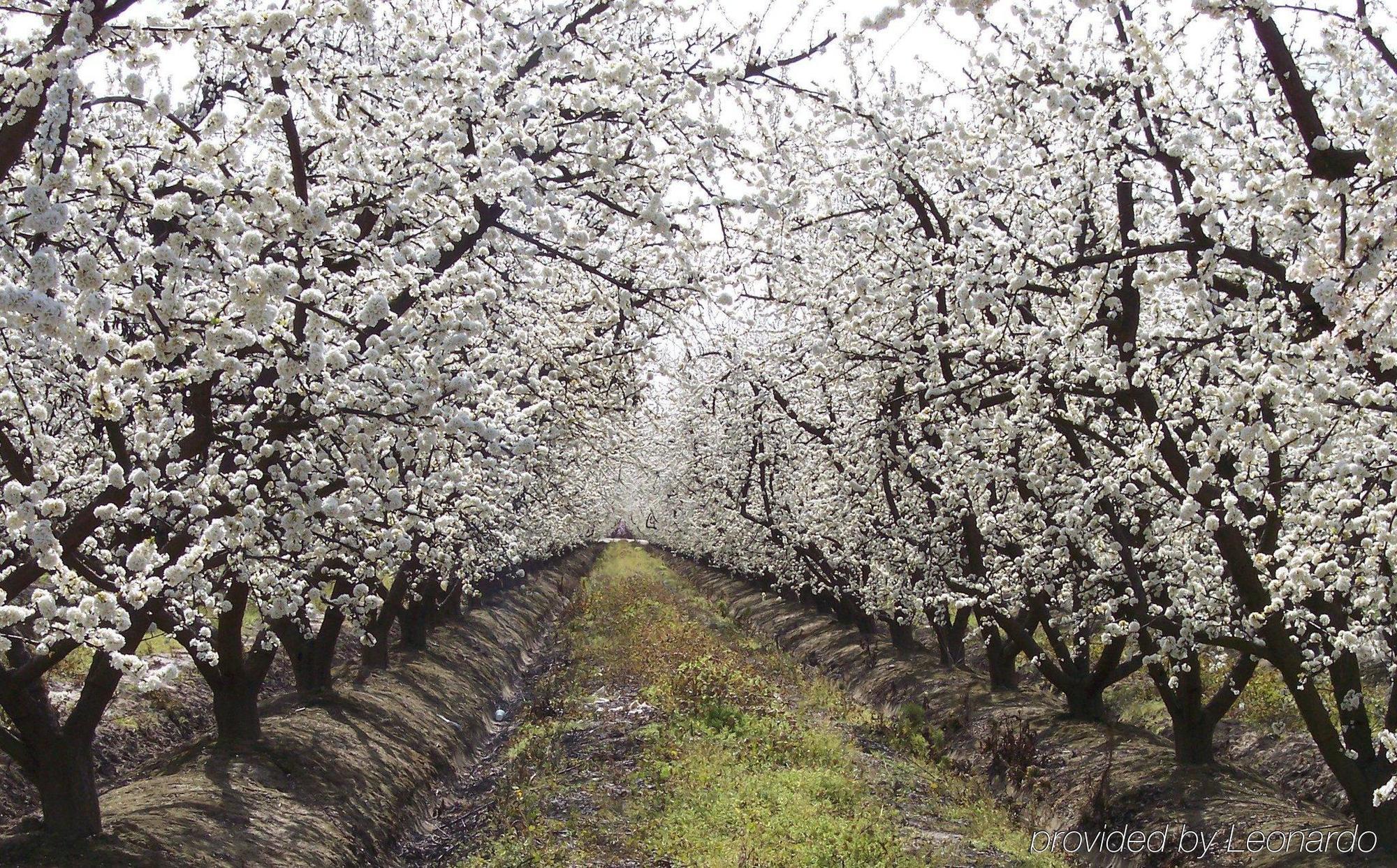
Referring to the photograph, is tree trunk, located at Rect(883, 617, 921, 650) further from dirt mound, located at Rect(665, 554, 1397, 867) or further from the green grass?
the green grass

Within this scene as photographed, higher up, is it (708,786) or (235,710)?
(235,710)

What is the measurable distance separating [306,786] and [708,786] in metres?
5.30

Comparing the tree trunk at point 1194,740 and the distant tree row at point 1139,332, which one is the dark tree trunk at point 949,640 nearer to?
the distant tree row at point 1139,332

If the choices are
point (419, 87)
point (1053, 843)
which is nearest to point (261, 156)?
point (419, 87)

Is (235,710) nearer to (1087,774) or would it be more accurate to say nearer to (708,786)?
(708,786)

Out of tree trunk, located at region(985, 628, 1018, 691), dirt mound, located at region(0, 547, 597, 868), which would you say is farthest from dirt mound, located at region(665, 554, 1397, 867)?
dirt mound, located at region(0, 547, 597, 868)

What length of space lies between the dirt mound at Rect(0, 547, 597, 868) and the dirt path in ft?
2.50

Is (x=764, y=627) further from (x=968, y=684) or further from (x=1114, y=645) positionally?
(x=1114, y=645)

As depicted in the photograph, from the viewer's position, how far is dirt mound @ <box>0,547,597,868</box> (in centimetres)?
996

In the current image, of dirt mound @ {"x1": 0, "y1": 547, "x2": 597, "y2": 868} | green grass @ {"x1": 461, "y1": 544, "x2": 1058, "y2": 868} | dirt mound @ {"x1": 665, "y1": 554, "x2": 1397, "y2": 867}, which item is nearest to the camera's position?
dirt mound @ {"x1": 0, "y1": 547, "x2": 597, "y2": 868}

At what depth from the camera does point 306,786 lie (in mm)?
12789

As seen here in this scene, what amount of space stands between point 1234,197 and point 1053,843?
8988mm

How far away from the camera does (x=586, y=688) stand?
73.9 feet

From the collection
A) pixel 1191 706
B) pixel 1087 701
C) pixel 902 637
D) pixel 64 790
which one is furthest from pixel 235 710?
pixel 902 637
